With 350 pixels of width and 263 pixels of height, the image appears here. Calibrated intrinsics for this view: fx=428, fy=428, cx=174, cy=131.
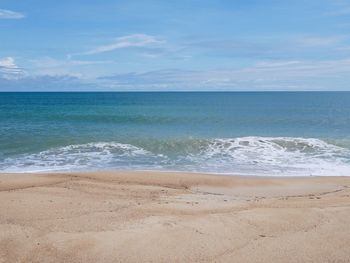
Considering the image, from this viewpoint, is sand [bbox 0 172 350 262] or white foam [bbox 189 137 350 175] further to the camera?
white foam [bbox 189 137 350 175]

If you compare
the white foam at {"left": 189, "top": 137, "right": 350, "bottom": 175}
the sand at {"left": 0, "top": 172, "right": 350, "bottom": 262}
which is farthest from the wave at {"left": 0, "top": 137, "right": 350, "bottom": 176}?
the sand at {"left": 0, "top": 172, "right": 350, "bottom": 262}

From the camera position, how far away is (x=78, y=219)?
9758mm

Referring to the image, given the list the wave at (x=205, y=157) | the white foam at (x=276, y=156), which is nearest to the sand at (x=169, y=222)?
the white foam at (x=276, y=156)

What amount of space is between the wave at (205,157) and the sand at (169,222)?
3.99 meters

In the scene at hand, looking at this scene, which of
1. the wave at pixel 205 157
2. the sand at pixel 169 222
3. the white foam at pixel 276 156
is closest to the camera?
the sand at pixel 169 222

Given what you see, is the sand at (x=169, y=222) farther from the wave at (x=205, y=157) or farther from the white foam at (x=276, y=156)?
the wave at (x=205, y=157)

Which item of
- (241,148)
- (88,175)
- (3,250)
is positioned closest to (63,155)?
(88,175)

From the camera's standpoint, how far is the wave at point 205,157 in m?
18.4

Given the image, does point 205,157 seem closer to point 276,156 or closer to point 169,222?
point 276,156

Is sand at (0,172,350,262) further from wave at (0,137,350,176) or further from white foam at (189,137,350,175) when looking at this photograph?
wave at (0,137,350,176)

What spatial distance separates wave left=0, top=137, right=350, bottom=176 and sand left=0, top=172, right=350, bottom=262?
399 centimetres

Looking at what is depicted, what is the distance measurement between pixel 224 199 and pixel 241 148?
12.2 m

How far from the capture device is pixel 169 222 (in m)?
9.50

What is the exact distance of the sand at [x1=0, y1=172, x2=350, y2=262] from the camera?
798 centimetres
